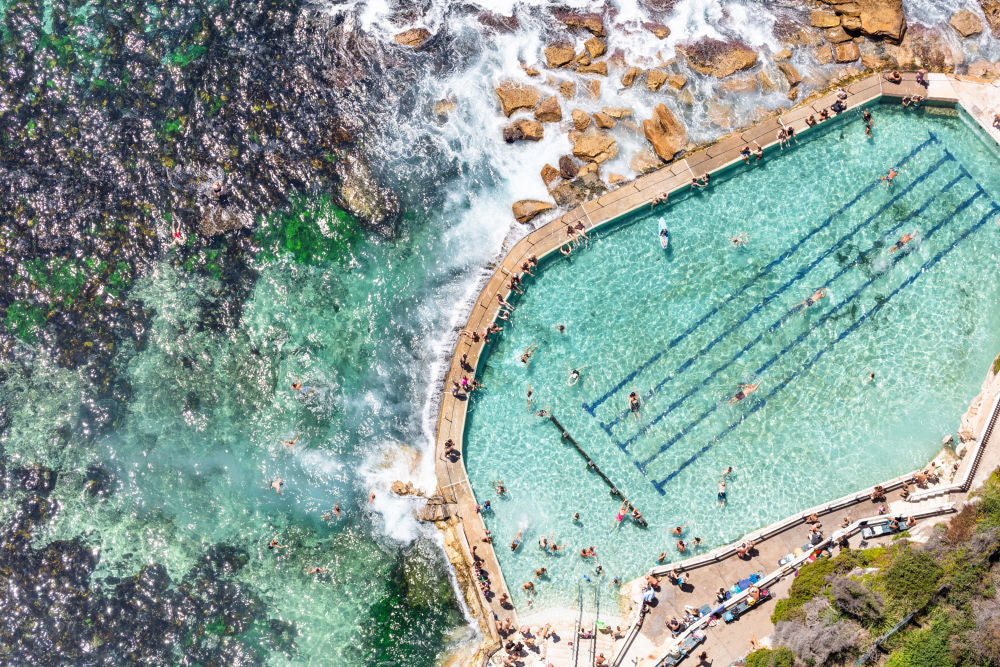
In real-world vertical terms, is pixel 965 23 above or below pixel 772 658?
above

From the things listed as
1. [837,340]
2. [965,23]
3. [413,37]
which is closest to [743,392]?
[837,340]

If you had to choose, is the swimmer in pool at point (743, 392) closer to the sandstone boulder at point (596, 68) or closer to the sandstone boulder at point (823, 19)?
the sandstone boulder at point (596, 68)

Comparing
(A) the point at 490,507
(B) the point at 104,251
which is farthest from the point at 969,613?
(B) the point at 104,251

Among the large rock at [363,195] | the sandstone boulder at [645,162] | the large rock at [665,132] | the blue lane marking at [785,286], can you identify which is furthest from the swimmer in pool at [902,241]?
the large rock at [363,195]

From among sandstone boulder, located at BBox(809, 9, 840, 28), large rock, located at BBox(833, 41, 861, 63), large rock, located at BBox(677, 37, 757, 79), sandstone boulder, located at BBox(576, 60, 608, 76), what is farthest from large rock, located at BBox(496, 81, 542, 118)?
large rock, located at BBox(833, 41, 861, 63)

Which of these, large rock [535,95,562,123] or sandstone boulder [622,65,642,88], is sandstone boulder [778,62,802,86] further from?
large rock [535,95,562,123]

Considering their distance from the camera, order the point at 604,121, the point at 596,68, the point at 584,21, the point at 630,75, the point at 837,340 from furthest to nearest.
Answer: the point at 584,21 → the point at 596,68 → the point at 630,75 → the point at 604,121 → the point at 837,340

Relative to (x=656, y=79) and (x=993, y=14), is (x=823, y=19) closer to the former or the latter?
(x=993, y=14)

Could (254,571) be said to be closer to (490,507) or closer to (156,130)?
(490,507)
